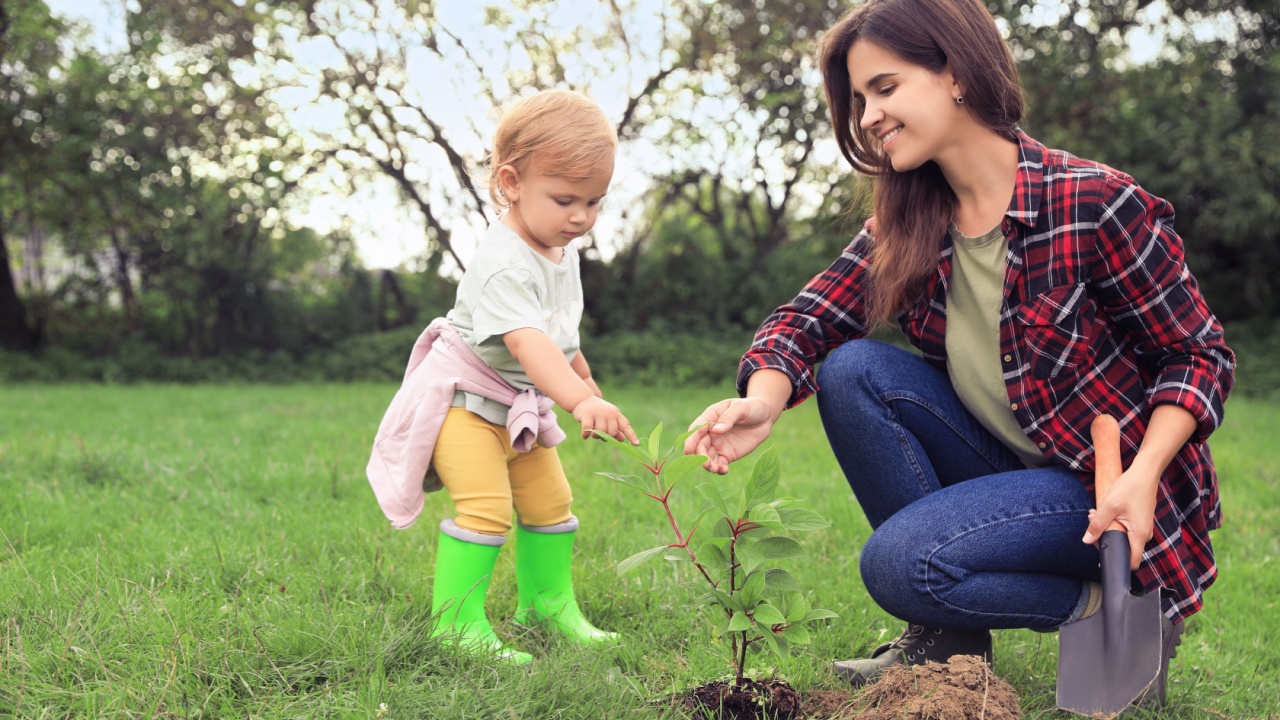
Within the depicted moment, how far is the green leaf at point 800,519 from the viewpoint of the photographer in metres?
1.70

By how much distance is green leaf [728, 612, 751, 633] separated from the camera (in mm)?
1702

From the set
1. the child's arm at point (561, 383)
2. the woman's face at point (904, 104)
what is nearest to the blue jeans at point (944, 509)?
the woman's face at point (904, 104)

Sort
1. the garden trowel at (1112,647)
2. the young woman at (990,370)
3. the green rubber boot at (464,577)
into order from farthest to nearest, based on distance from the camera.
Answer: the green rubber boot at (464,577), the young woman at (990,370), the garden trowel at (1112,647)

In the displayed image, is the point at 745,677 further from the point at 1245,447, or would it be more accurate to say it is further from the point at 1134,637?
the point at 1245,447

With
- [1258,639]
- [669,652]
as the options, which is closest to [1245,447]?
[1258,639]

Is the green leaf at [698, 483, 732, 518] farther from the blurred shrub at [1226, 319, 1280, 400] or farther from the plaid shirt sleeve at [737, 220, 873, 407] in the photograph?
the blurred shrub at [1226, 319, 1280, 400]

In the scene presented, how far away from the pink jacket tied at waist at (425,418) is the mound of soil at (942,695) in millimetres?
916

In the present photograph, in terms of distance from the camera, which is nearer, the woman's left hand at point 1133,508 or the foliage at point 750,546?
the foliage at point 750,546

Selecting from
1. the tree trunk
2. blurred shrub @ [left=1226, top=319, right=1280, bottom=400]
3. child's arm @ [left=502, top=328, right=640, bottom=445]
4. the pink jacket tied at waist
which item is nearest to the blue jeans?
child's arm @ [left=502, top=328, right=640, bottom=445]

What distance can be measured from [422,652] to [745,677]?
680mm

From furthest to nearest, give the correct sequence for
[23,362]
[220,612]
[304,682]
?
[23,362] → [220,612] → [304,682]

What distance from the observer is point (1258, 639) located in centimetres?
257

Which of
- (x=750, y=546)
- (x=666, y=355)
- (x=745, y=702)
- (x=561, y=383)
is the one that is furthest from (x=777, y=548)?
(x=666, y=355)

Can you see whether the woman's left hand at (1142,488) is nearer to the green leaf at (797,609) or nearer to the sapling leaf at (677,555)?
the green leaf at (797,609)
